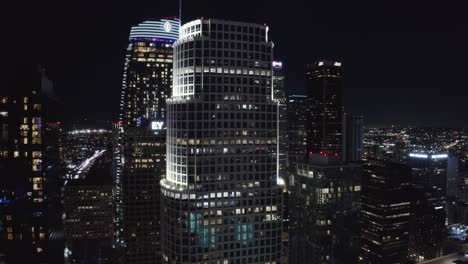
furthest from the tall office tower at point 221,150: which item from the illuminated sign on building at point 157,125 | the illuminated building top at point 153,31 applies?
the illuminated building top at point 153,31

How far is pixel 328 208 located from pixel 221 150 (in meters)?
57.9

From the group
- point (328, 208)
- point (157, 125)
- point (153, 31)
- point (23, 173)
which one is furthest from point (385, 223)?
point (153, 31)

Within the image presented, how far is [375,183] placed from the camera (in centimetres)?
17338

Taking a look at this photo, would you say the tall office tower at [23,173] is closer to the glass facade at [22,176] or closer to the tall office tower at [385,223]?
the glass facade at [22,176]

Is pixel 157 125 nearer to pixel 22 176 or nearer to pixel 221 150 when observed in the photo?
pixel 221 150

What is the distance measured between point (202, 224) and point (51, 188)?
35.9m

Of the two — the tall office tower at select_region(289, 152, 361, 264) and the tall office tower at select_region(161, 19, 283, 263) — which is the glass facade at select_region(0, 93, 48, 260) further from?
the tall office tower at select_region(289, 152, 361, 264)

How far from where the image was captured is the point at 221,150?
77.0 m

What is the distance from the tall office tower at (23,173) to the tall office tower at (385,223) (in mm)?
126219

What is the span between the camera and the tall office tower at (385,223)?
155 m

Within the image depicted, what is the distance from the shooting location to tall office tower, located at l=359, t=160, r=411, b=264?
6112 inches

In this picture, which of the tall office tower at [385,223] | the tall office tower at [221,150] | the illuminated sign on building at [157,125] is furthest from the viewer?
the tall office tower at [385,223]

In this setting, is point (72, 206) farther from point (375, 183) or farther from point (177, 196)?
point (375, 183)

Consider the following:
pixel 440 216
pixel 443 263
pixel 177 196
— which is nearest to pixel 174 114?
pixel 177 196
